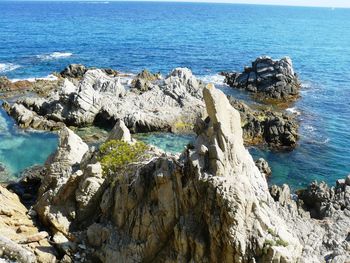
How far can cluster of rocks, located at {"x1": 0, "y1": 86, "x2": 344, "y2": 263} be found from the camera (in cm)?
2266

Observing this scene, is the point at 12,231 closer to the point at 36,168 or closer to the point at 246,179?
the point at 246,179

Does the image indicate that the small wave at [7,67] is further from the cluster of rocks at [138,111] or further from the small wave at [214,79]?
the small wave at [214,79]

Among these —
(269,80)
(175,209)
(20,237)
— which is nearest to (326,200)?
(175,209)

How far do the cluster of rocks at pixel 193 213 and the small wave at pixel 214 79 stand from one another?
199 feet

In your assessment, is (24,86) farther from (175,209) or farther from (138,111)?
(175,209)

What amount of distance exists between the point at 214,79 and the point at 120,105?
35.5 meters

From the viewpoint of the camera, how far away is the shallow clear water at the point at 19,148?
46188 mm

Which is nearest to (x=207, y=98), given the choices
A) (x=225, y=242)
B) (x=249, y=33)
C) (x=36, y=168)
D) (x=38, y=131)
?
(x=225, y=242)

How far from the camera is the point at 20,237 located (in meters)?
27.7

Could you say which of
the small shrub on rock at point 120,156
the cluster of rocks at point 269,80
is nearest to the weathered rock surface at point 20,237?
the small shrub on rock at point 120,156

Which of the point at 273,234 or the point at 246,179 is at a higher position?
the point at 246,179

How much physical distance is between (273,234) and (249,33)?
561 feet

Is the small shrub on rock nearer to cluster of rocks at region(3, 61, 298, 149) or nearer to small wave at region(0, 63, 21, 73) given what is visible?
cluster of rocks at region(3, 61, 298, 149)

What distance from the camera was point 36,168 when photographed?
45469 mm
